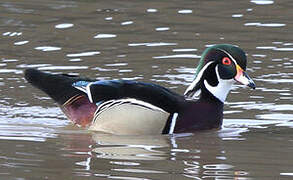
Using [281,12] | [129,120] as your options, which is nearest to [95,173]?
[129,120]

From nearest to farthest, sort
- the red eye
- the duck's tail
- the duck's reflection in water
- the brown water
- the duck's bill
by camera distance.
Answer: the duck's reflection in water → the brown water → the duck's bill → the red eye → the duck's tail

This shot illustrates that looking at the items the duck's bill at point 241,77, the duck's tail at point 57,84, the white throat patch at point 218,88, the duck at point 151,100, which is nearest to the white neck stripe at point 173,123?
the duck at point 151,100

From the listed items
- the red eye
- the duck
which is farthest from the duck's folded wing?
the red eye

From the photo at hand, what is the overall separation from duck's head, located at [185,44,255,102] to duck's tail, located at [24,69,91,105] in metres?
1.23

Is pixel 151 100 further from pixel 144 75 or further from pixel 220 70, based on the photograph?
pixel 144 75

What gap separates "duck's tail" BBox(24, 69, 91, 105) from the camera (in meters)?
10.8

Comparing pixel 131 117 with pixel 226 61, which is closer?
pixel 131 117

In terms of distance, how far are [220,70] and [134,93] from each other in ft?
3.13

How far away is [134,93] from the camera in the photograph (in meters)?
10.4

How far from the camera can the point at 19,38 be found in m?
15.0

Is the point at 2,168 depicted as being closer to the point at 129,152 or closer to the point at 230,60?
the point at 129,152

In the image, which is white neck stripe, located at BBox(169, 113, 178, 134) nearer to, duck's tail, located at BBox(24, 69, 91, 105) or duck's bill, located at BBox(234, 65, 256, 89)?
duck's bill, located at BBox(234, 65, 256, 89)

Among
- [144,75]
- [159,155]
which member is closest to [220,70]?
[159,155]

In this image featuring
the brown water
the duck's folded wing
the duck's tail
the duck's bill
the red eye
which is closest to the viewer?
the brown water
